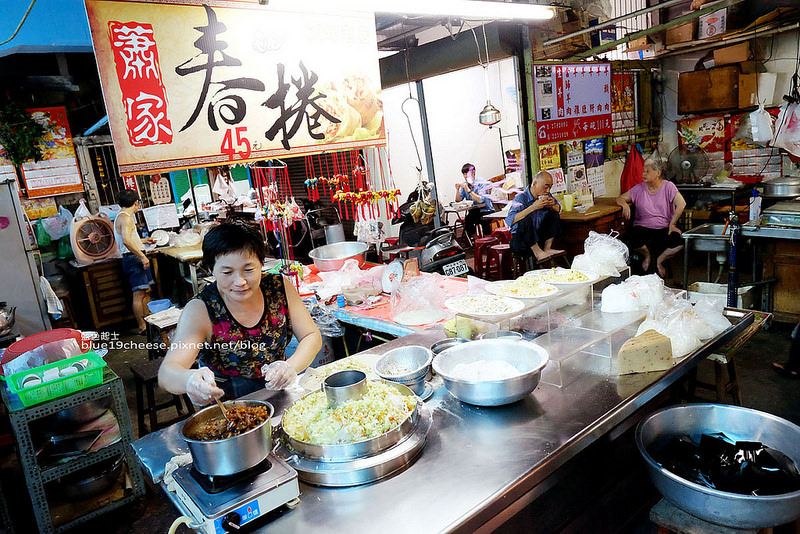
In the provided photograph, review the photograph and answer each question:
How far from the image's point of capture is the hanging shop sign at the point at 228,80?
2426 millimetres

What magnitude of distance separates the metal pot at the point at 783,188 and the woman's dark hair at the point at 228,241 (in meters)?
7.79

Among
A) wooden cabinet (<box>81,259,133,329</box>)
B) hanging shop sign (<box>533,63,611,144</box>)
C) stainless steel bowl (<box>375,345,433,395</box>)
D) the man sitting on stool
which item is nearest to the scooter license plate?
the man sitting on stool

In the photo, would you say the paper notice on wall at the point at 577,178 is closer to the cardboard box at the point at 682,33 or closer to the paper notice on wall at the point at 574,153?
the paper notice on wall at the point at 574,153

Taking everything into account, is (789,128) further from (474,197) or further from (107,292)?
(107,292)

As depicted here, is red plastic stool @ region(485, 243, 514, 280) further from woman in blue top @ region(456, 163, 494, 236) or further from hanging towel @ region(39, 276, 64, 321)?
hanging towel @ region(39, 276, 64, 321)

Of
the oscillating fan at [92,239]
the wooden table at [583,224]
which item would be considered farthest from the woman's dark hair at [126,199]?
the wooden table at [583,224]

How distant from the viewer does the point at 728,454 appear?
207cm

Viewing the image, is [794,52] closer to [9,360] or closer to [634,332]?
[634,332]

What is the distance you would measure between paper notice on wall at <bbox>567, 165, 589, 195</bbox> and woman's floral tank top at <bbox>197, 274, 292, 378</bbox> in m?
6.19

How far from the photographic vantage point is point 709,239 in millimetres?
6020

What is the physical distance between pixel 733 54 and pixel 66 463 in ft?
33.1

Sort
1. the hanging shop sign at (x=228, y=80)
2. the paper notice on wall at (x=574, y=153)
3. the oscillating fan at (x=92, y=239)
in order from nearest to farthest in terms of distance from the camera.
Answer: the hanging shop sign at (x=228, y=80) → the oscillating fan at (x=92, y=239) → the paper notice on wall at (x=574, y=153)

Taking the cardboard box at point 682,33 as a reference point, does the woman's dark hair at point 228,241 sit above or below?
below

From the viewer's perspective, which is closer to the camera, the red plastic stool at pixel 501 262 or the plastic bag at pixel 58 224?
the red plastic stool at pixel 501 262
